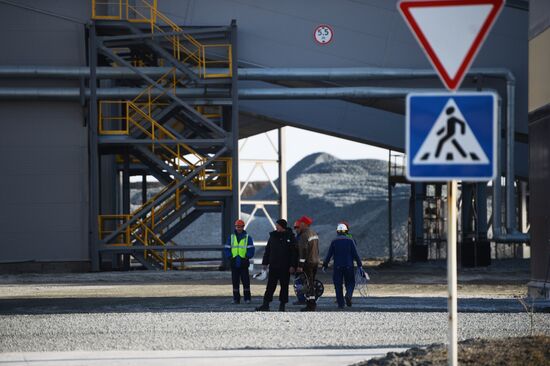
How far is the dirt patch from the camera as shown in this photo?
10133 mm

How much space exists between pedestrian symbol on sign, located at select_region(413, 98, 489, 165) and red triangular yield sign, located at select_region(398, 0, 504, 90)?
10.6 inches

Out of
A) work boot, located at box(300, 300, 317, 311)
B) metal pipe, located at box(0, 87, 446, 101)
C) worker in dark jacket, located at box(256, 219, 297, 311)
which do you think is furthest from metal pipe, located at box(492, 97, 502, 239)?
work boot, located at box(300, 300, 317, 311)

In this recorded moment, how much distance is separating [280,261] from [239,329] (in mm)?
4067

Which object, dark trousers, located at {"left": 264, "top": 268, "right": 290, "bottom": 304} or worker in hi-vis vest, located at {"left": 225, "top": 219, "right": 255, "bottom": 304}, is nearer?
dark trousers, located at {"left": 264, "top": 268, "right": 290, "bottom": 304}

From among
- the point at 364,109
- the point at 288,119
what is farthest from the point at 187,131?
the point at 364,109

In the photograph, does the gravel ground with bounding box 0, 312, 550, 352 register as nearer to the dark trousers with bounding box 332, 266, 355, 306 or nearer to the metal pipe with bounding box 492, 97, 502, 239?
the dark trousers with bounding box 332, 266, 355, 306

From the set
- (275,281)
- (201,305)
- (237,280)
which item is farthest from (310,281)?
(201,305)

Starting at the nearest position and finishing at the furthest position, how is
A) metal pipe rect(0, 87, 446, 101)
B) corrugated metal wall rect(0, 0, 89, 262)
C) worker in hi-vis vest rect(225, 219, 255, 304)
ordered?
worker in hi-vis vest rect(225, 219, 255, 304) < metal pipe rect(0, 87, 446, 101) < corrugated metal wall rect(0, 0, 89, 262)

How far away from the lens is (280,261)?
18922mm

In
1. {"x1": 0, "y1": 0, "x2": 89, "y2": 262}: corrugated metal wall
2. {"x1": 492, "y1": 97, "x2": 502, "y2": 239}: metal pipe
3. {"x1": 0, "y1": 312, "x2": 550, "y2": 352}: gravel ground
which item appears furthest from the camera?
{"x1": 0, "y1": 0, "x2": 89, "y2": 262}: corrugated metal wall

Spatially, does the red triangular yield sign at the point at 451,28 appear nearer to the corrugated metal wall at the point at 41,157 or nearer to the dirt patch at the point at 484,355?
the dirt patch at the point at 484,355

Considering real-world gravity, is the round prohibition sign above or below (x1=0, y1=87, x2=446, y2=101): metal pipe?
above

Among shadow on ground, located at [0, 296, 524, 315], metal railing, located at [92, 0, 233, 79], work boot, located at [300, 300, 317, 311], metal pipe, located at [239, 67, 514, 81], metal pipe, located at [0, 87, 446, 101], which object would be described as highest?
metal railing, located at [92, 0, 233, 79]

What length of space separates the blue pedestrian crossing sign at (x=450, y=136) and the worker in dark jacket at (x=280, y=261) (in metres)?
11.5
